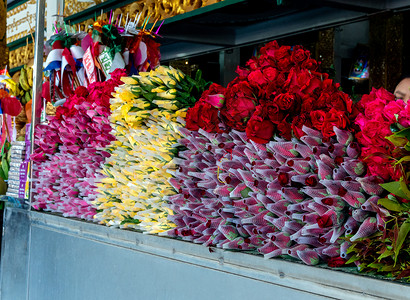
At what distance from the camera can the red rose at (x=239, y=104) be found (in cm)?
133

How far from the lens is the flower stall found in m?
1.07

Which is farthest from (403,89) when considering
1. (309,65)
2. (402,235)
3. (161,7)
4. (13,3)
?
(13,3)

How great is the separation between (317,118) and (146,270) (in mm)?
827

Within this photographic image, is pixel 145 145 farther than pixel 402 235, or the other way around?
pixel 145 145

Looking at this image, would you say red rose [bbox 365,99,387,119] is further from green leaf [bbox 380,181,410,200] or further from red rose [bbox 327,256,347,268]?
red rose [bbox 327,256,347,268]

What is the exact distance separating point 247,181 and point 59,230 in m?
1.25

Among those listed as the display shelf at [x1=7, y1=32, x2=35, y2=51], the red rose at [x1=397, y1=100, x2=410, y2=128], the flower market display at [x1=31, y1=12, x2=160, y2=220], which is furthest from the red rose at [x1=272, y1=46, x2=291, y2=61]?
the display shelf at [x1=7, y1=32, x2=35, y2=51]

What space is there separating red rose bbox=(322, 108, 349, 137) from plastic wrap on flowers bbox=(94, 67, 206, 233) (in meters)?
0.58

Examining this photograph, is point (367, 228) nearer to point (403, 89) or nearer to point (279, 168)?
point (279, 168)

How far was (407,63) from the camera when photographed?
3.13 metres

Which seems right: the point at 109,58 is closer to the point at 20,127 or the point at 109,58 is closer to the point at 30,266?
the point at 30,266

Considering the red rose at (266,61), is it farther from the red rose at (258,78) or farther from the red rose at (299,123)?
the red rose at (299,123)

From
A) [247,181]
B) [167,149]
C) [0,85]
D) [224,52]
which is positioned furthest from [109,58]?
[0,85]

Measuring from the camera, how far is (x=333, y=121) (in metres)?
1.16
